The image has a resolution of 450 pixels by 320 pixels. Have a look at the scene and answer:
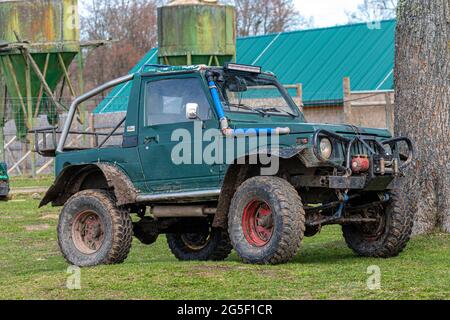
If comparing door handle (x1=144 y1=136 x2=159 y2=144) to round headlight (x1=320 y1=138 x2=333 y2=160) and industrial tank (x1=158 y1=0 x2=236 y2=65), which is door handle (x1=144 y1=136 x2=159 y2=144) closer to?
round headlight (x1=320 y1=138 x2=333 y2=160)

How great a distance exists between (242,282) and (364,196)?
2764mm

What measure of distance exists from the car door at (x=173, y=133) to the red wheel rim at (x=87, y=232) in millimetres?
937

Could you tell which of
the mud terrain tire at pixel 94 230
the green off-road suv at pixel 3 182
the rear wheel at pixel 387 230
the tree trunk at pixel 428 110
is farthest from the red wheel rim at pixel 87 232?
the green off-road suv at pixel 3 182

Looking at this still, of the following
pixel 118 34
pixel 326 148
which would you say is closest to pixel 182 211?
pixel 326 148

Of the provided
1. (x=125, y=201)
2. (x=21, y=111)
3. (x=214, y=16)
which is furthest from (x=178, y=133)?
(x=21, y=111)

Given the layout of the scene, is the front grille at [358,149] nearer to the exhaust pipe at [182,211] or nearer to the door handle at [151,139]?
the exhaust pipe at [182,211]

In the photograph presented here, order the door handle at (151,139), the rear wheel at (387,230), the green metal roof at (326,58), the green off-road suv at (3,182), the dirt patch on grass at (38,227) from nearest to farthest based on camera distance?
the rear wheel at (387,230) < the door handle at (151,139) < the dirt patch on grass at (38,227) < the green off-road suv at (3,182) < the green metal roof at (326,58)

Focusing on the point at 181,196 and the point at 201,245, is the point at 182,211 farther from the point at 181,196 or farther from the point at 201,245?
the point at 201,245

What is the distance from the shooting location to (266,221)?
36.9 feet

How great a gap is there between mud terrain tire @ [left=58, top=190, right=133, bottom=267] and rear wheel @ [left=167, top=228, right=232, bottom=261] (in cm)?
123

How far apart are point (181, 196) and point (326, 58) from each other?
27.0 metres

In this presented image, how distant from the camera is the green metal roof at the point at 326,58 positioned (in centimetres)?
3517

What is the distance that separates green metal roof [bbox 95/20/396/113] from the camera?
115 ft
